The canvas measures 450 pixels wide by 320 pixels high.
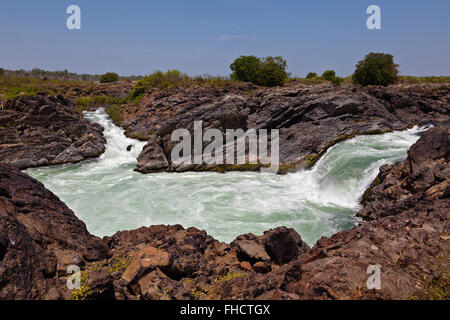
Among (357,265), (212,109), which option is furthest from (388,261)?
(212,109)

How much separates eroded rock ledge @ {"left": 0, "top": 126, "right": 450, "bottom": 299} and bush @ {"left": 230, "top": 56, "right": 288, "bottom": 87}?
82.8 ft

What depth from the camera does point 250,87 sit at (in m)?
29.7

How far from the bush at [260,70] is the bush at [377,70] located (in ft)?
31.5

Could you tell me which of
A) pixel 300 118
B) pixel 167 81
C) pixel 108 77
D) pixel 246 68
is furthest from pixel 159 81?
pixel 108 77

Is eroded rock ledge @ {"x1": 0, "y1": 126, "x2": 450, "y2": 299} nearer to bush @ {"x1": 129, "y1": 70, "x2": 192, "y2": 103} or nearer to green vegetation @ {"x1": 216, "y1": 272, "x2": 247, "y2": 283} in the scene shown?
green vegetation @ {"x1": 216, "y1": 272, "x2": 247, "y2": 283}

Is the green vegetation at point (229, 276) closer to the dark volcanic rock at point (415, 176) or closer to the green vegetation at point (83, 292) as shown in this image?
the green vegetation at point (83, 292)

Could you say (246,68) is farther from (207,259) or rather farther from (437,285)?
(437,285)

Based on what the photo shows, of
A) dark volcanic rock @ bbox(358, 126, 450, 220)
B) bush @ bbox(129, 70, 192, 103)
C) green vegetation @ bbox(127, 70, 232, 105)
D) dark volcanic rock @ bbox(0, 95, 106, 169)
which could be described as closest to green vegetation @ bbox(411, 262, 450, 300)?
dark volcanic rock @ bbox(358, 126, 450, 220)

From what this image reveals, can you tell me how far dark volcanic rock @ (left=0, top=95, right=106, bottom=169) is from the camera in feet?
64.1

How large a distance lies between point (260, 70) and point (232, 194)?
2051 centimetres

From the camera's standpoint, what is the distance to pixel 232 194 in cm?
1484

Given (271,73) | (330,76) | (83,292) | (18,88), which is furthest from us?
(330,76)

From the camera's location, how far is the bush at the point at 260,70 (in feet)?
101
